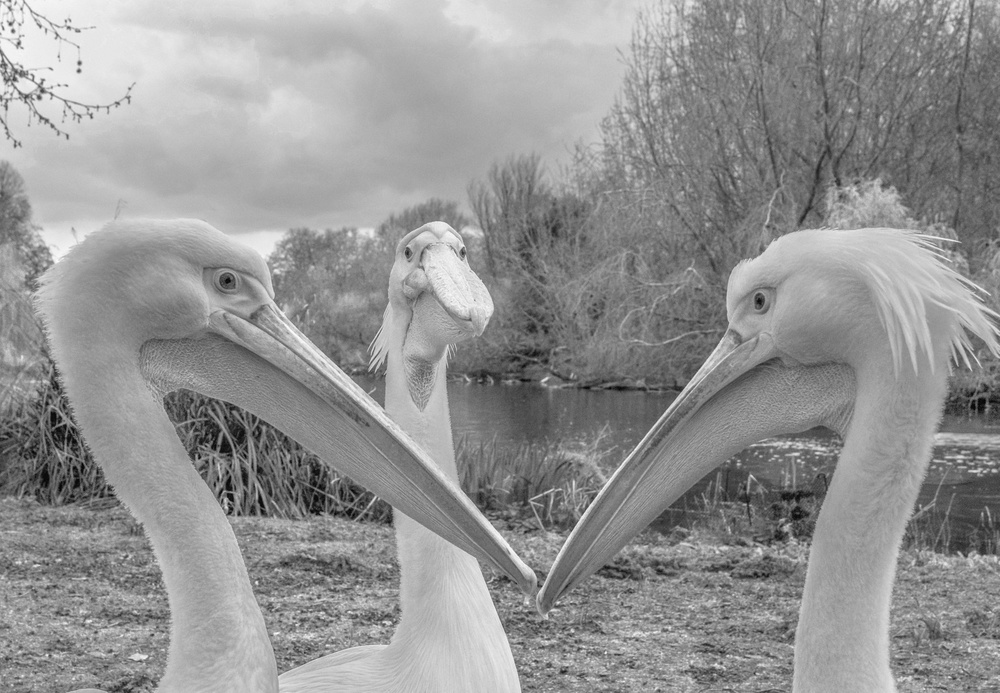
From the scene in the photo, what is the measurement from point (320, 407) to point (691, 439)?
750 millimetres

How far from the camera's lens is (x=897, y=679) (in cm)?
365

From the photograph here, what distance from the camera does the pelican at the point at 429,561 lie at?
254 centimetres

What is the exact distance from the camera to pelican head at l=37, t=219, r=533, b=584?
1.81 meters

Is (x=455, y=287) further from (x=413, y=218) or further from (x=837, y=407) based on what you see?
(x=413, y=218)

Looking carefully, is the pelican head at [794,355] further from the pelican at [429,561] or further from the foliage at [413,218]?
the foliage at [413,218]

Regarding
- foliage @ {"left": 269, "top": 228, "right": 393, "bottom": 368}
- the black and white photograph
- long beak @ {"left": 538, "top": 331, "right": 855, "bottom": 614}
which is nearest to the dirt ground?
the black and white photograph

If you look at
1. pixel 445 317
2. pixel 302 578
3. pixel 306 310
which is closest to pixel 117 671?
pixel 302 578

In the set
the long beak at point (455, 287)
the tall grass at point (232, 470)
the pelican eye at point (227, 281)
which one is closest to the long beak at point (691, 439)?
the pelican eye at point (227, 281)

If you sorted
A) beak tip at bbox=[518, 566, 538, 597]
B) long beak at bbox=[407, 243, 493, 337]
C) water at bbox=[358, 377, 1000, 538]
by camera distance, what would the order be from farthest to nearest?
water at bbox=[358, 377, 1000, 538]
long beak at bbox=[407, 243, 493, 337]
beak tip at bbox=[518, 566, 538, 597]

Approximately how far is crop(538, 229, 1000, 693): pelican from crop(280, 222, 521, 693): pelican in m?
0.71

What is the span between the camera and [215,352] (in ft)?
6.22

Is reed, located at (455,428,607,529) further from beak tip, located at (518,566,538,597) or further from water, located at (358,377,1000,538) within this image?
beak tip, located at (518,566,538,597)

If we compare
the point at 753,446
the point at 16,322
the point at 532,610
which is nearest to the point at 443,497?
the point at 532,610

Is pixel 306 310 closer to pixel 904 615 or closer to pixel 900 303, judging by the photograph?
pixel 904 615
